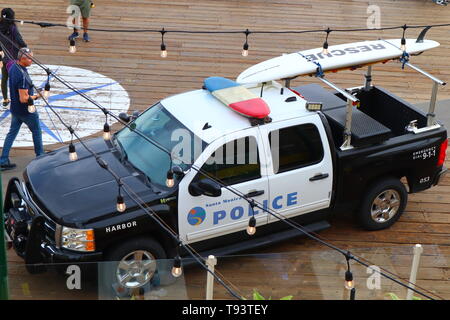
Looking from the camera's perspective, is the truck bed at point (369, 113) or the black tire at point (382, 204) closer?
the truck bed at point (369, 113)

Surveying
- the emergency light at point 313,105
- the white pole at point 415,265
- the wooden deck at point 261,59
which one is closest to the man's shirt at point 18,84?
the wooden deck at point 261,59

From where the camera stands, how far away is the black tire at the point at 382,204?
879 centimetres

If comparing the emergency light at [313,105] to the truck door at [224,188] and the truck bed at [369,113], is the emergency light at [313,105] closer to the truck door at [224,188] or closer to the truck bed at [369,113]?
the truck bed at [369,113]

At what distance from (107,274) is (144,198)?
2.95 feet

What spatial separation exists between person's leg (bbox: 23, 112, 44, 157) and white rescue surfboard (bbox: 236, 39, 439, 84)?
292 centimetres

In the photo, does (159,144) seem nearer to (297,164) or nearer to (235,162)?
(235,162)

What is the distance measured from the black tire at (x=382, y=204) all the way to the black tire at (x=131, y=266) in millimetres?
2591

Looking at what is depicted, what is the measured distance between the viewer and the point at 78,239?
23.8ft

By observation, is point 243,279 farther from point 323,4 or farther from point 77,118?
point 323,4

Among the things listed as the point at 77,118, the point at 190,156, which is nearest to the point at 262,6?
the point at 77,118

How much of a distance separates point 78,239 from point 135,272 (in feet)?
2.13

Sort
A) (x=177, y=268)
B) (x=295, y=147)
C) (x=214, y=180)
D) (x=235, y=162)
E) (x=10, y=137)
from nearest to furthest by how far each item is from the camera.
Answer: (x=177, y=268) → (x=214, y=180) → (x=235, y=162) → (x=295, y=147) → (x=10, y=137)

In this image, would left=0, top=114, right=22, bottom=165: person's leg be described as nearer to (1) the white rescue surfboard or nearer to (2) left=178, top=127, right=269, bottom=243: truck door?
(1) the white rescue surfboard

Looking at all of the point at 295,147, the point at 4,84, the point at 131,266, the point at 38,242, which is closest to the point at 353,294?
the point at 295,147
